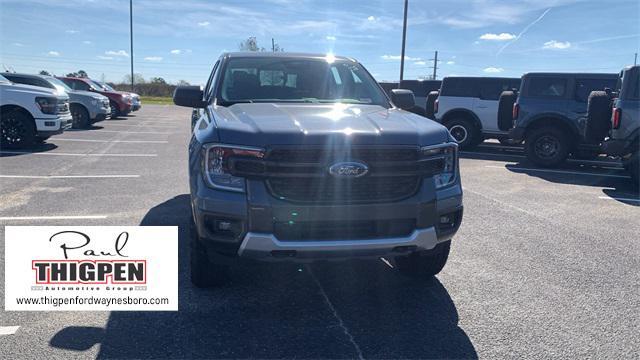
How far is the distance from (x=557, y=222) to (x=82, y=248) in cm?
535

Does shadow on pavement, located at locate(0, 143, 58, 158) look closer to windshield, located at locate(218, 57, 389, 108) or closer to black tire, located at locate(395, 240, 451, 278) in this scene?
windshield, located at locate(218, 57, 389, 108)

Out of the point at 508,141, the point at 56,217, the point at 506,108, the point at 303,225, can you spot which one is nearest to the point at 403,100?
the point at 303,225

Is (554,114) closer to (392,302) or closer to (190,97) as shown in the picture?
(392,302)

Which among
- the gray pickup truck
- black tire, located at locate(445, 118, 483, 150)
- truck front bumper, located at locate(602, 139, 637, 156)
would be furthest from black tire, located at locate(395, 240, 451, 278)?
black tire, located at locate(445, 118, 483, 150)

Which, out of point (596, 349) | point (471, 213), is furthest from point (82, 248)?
point (471, 213)

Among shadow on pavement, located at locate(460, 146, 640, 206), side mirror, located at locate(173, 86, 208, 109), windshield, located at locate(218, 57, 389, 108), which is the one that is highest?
windshield, located at locate(218, 57, 389, 108)

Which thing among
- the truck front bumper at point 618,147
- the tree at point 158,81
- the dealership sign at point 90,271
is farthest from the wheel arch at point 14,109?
the tree at point 158,81

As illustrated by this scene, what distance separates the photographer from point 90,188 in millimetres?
7746

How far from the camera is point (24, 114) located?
11.4 meters

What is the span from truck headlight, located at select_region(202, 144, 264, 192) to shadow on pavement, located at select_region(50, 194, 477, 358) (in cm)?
95

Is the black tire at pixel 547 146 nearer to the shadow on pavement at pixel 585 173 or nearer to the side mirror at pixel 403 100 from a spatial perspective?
the shadow on pavement at pixel 585 173

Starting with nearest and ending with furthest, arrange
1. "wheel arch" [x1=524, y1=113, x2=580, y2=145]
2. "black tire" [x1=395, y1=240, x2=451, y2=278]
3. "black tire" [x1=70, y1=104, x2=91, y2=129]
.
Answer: "black tire" [x1=395, y1=240, x2=451, y2=278]
"wheel arch" [x1=524, y1=113, x2=580, y2=145]
"black tire" [x1=70, y1=104, x2=91, y2=129]

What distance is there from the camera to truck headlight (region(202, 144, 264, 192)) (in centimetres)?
333

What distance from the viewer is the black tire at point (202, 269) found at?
385 centimetres
